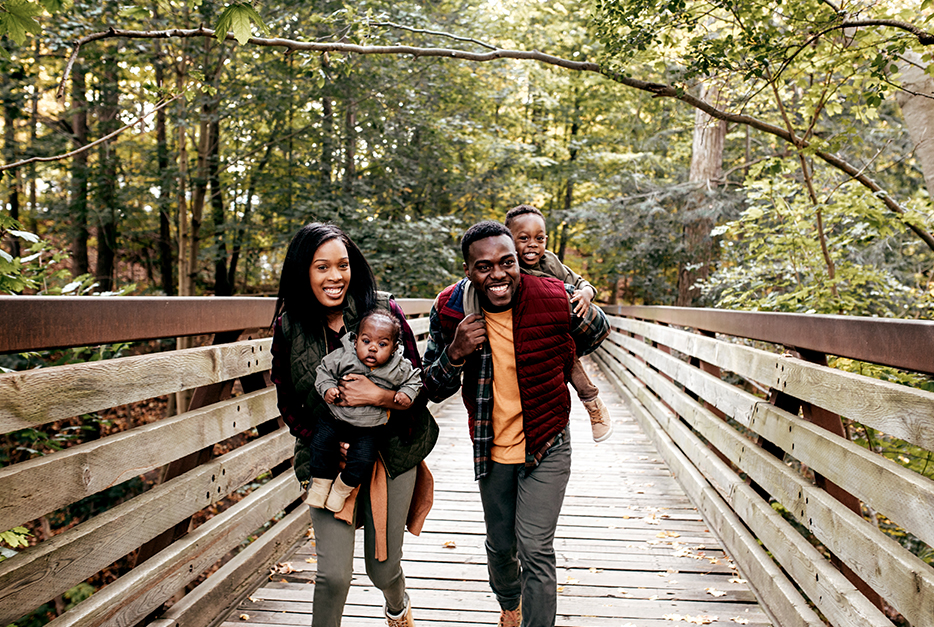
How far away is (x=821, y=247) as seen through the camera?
6312 mm

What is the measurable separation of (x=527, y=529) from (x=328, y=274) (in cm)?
130

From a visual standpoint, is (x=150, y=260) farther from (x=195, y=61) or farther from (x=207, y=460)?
(x=207, y=460)

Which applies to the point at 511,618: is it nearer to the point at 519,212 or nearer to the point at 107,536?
the point at 107,536

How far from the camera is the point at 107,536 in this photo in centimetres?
213

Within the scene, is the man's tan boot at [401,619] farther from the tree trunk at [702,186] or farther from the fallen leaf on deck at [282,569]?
the tree trunk at [702,186]

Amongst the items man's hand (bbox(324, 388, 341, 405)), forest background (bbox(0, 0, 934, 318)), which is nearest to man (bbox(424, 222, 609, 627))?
man's hand (bbox(324, 388, 341, 405))

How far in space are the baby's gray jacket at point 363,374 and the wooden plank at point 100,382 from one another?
65 cm

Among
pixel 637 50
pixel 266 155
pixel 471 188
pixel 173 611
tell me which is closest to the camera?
pixel 173 611

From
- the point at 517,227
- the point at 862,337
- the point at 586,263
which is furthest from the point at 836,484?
the point at 586,263

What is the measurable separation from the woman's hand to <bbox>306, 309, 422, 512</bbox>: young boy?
0.9 inches

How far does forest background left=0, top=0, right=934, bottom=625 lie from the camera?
4977mm

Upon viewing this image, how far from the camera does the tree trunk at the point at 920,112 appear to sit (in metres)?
5.13

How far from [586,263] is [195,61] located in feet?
59.4

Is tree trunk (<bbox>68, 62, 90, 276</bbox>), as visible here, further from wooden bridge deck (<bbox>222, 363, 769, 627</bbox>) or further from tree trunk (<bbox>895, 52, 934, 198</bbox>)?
tree trunk (<bbox>895, 52, 934, 198</bbox>)
